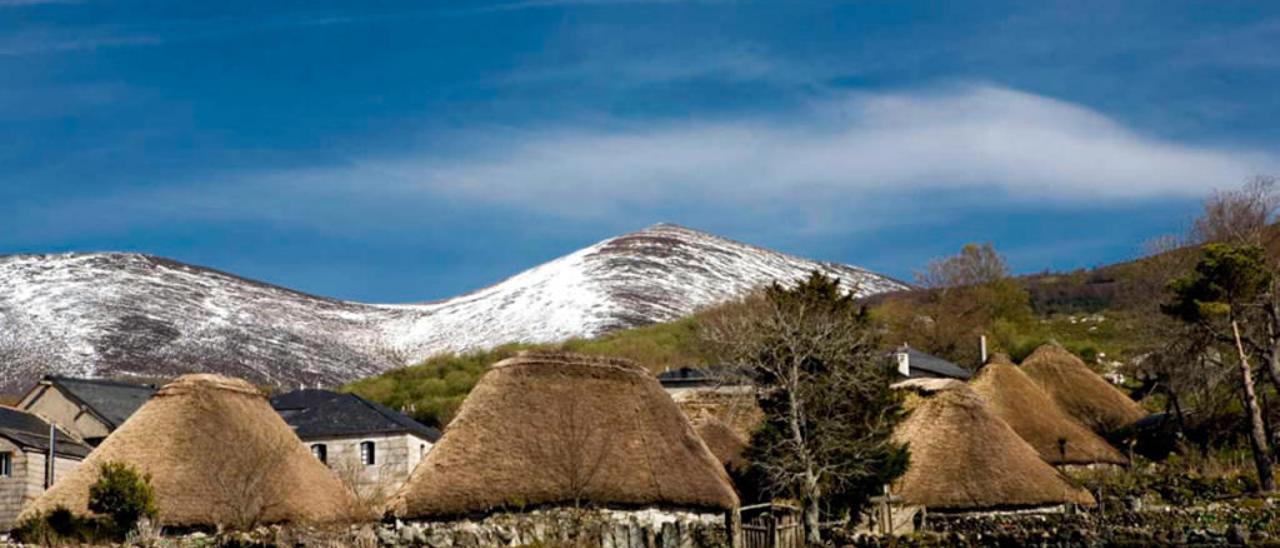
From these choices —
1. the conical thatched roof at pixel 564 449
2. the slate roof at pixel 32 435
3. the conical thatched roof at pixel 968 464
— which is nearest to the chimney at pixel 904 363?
the conical thatched roof at pixel 968 464

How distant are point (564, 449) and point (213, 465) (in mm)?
8202

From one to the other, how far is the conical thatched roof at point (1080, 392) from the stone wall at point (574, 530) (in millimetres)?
24743

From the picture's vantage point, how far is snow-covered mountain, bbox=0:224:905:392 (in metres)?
105

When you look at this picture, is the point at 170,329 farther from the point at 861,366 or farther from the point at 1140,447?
the point at 861,366

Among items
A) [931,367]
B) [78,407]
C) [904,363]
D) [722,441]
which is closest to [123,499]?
[722,441]

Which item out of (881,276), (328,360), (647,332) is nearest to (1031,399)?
(647,332)

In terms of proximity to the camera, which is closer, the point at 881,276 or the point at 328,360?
the point at 328,360

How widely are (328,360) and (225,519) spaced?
229 feet

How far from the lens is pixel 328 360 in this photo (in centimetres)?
10788

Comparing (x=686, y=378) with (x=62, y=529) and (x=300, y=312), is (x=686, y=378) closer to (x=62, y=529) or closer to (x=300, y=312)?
(x=62, y=529)

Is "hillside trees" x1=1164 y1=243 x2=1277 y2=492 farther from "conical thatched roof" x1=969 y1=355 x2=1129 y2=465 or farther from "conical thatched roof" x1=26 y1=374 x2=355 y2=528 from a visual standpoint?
"conical thatched roof" x1=26 y1=374 x2=355 y2=528

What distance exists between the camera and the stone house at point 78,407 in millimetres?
56969

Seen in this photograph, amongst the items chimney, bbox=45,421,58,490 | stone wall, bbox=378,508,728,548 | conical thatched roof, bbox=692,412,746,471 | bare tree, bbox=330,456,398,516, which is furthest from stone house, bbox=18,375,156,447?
stone wall, bbox=378,508,728,548

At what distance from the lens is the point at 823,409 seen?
4150 centimetres
